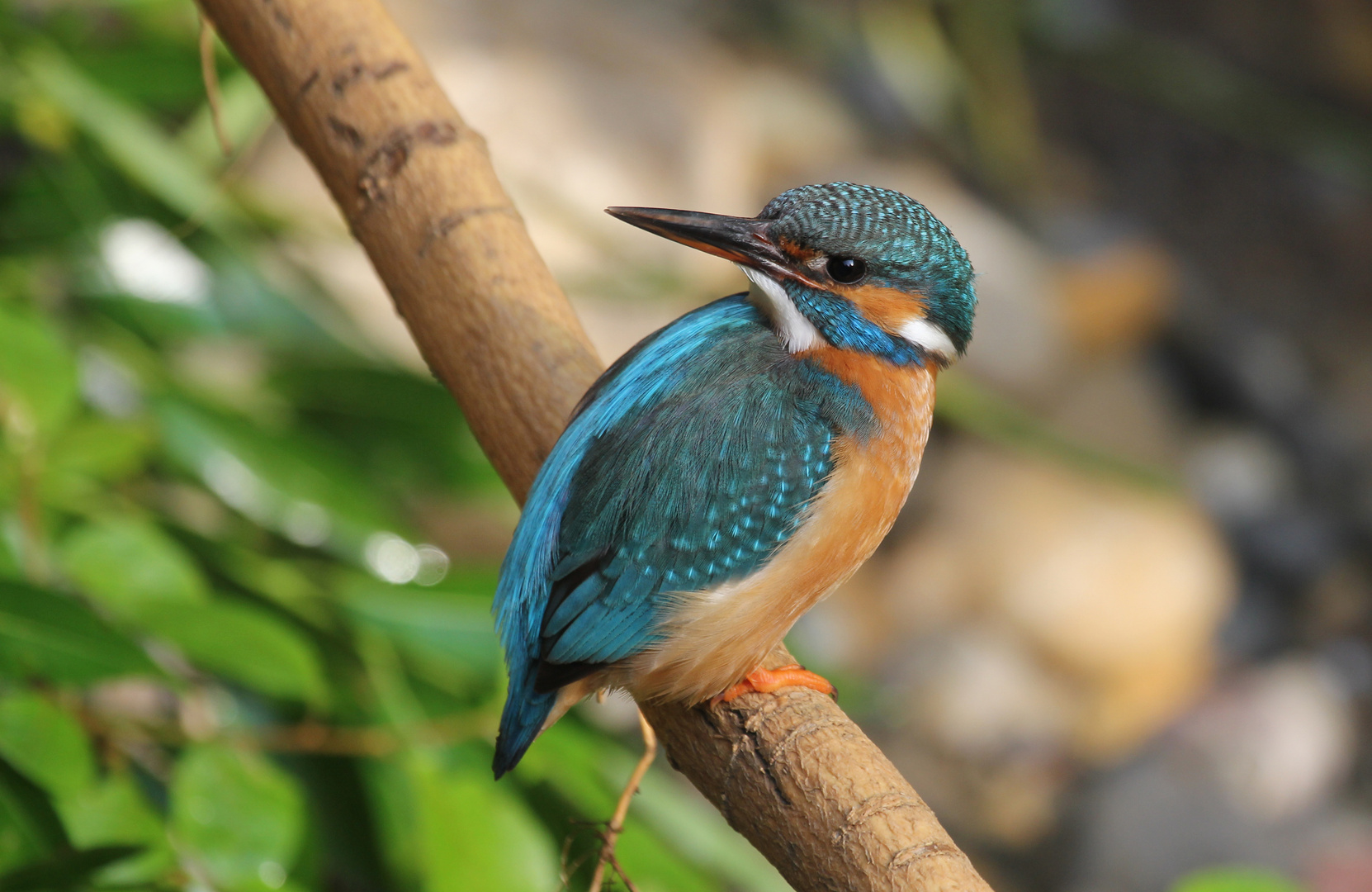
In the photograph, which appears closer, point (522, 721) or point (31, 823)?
point (522, 721)

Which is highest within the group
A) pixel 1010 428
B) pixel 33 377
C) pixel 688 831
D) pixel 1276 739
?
pixel 1010 428

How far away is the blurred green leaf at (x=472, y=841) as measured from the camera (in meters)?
1.44

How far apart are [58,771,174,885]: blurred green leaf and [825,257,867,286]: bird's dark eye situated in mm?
923

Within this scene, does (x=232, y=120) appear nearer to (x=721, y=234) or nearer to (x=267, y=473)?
(x=267, y=473)

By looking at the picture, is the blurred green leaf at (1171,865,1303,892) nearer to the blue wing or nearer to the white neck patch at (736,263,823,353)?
the blue wing

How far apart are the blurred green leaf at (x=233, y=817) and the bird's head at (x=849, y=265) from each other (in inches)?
30.0

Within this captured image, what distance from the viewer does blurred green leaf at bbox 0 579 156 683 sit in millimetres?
1354

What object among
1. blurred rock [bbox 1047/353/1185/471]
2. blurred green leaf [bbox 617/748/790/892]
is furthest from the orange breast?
blurred rock [bbox 1047/353/1185/471]

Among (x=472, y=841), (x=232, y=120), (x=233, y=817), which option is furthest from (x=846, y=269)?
(x=232, y=120)

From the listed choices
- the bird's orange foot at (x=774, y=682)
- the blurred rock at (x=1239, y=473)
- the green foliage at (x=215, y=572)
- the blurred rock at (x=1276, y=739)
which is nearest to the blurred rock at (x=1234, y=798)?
the blurred rock at (x=1276, y=739)

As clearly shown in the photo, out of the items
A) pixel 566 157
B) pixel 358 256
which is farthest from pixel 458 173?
pixel 566 157

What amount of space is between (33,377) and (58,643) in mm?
386

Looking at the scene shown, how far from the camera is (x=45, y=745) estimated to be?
1.33m

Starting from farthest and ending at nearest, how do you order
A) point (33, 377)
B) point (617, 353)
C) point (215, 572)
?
point (617, 353)
point (215, 572)
point (33, 377)
